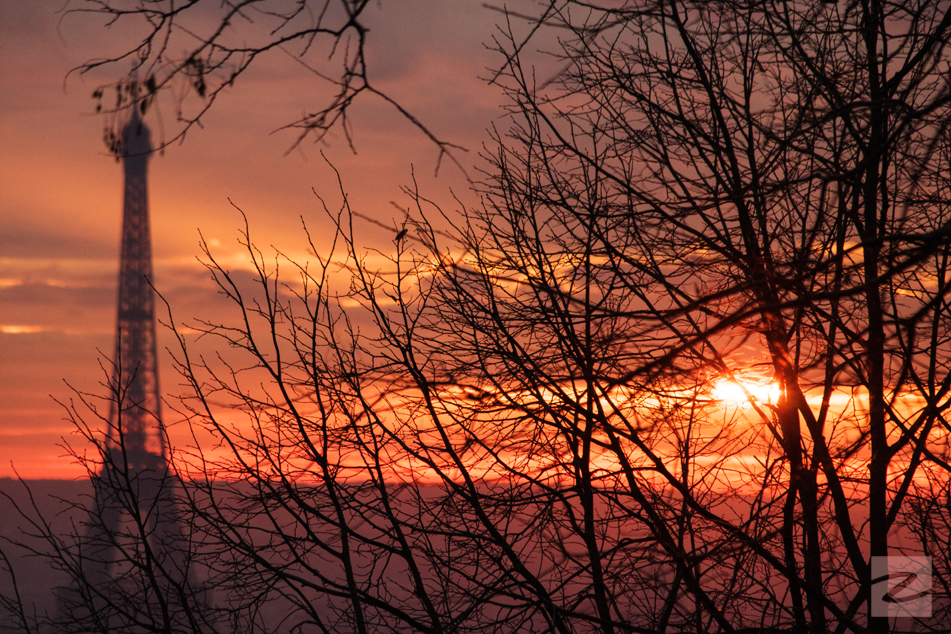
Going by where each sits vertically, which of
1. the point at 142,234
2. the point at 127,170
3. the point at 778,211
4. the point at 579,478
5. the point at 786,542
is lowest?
the point at 786,542

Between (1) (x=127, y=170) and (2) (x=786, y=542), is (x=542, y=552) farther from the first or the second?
(1) (x=127, y=170)

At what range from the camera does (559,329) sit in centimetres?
694

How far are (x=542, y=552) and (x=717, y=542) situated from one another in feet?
5.07

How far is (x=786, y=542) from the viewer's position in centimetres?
673

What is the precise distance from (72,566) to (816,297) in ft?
22.4

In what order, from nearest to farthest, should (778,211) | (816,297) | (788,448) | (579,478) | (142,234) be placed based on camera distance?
(816,297)
(579,478)
(788,448)
(778,211)
(142,234)

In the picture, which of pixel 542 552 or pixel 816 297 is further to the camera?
pixel 542 552

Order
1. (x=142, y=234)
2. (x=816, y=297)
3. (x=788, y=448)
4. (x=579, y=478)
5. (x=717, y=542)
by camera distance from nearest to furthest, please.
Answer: (x=816, y=297)
(x=717, y=542)
(x=579, y=478)
(x=788, y=448)
(x=142, y=234)

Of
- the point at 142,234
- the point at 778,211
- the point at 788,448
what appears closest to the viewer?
the point at 788,448

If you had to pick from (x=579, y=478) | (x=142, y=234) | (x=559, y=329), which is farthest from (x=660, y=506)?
(x=142, y=234)

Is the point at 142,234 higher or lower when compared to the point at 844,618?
higher

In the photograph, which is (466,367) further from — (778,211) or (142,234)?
(142,234)

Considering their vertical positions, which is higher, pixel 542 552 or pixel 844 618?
pixel 542 552

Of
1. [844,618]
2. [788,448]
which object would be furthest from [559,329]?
[844,618]
